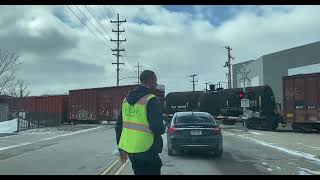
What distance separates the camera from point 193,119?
59.9 ft

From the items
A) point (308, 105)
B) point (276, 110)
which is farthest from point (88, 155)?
point (276, 110)

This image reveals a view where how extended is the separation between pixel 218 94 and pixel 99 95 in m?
11.9

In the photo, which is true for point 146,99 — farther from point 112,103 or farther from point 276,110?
point 112,103

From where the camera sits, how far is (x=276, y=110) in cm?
4103

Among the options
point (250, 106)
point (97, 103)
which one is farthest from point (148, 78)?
point (97, 103)

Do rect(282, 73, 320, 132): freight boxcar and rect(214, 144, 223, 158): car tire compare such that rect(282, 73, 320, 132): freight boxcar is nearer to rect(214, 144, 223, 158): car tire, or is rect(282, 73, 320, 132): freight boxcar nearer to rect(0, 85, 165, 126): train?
rect(0, 85, 165, 126): train

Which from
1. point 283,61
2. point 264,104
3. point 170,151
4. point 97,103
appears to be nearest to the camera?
point 170,151

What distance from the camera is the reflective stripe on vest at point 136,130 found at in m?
7.15

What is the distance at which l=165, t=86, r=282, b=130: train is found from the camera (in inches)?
1590

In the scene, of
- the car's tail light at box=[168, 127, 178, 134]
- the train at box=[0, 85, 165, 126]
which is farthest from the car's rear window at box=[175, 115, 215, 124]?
the train at box=[0, 85, 165, 126]

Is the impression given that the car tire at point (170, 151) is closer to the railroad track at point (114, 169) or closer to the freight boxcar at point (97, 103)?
the railroad track at point (114, 169)

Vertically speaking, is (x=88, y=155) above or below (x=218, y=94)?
below

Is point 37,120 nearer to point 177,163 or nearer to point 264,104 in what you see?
→ point 264,104

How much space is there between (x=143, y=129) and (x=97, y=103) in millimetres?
44318
